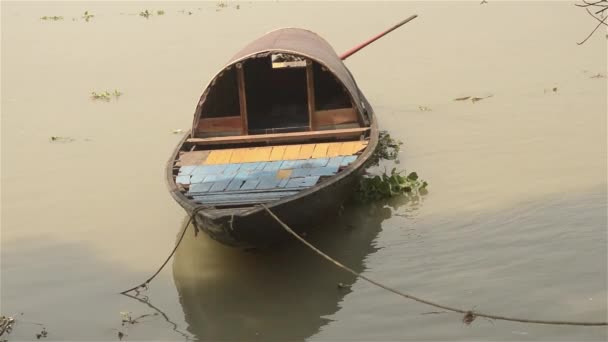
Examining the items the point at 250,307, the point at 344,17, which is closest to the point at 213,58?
→ the point at 344,17

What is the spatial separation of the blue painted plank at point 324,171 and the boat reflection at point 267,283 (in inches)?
21.1

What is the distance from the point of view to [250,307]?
5172 mm

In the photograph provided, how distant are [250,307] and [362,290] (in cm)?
79

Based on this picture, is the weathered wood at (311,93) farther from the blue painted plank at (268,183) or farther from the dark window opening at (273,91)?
the blue painted plank at (268,183)

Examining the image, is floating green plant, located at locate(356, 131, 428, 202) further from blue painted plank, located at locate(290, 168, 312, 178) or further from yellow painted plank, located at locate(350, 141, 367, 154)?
blue painted plank, located at locate(290, 168, 312, 178)

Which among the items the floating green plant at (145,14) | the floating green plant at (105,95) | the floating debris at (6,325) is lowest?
the floating debris at (6,325)

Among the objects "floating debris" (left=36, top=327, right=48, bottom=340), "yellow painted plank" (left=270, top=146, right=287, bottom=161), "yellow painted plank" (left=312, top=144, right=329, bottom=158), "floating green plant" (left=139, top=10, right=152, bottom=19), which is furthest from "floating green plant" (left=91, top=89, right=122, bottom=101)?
"floating green plant" (left=139, top=10, right=152, bottom=19)

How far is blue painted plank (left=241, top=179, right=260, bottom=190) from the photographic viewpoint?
5.46m

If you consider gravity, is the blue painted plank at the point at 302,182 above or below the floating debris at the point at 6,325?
above

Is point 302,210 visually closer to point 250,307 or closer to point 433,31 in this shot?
point 250,307

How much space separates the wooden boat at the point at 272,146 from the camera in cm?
511

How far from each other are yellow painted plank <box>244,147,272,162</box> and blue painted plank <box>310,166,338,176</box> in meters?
0.63

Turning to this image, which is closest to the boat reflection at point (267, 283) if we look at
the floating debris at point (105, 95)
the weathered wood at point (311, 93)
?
the weathered wood at point (311, 93)

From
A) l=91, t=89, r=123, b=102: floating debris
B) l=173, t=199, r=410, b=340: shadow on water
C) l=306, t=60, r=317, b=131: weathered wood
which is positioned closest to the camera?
l=173, t=199, r=410, b=340: shadow on water
